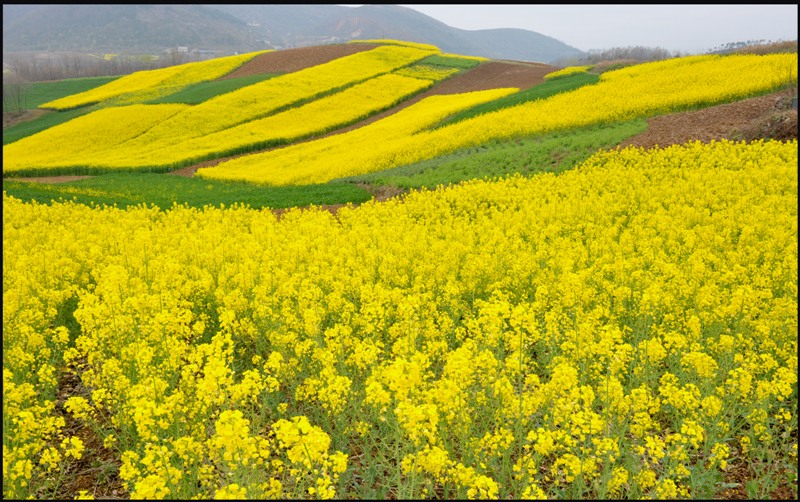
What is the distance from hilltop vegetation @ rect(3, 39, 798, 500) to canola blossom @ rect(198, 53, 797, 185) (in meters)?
0.51

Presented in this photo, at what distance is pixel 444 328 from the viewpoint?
625 centimetres

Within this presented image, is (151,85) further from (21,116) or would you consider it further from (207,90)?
(21,116)

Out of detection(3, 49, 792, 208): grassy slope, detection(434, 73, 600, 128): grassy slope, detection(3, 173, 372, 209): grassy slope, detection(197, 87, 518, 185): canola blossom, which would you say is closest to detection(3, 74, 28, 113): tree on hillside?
detection(3, 49, 792, 208): grassy slope

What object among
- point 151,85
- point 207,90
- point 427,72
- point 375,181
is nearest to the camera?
point 375,181

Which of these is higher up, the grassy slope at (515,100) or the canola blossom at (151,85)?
the canola blossom at (151,85)

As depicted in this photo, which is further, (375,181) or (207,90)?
(207,90)

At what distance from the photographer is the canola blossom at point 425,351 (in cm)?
417

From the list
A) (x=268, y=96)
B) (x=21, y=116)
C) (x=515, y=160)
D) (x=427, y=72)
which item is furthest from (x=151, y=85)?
(x=515, y=160)

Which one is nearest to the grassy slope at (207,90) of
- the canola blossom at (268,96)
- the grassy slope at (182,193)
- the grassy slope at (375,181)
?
the canola blossom at (268,96)

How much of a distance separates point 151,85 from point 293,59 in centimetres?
1707

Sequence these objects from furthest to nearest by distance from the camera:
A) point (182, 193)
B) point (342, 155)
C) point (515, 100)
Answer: point (515, 100), point (342, 155), point (182, 193)

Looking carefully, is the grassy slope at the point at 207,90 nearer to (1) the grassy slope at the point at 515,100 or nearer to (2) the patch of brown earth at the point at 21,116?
(2) the patch of brown earth at the point at 21,116

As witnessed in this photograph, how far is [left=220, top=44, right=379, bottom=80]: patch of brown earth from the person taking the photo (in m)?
56.8

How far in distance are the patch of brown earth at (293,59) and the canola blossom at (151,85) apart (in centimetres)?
218
